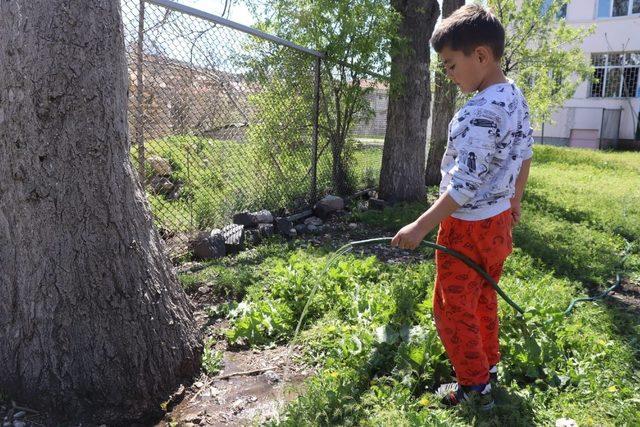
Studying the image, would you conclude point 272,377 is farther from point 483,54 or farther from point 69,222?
point 483,54

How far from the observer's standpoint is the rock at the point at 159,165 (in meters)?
4.48

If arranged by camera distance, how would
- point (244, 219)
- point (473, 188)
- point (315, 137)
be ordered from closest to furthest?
point (473, 188)
point (244, 219)
point (315, 137)

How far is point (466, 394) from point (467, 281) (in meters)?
0.56

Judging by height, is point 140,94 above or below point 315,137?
above

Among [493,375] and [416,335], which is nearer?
[493,375]

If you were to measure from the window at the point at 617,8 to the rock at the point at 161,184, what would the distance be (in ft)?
84.3

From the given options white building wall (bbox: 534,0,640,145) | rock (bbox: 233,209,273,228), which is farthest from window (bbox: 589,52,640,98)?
rock (bbox: 233,209,273,228)

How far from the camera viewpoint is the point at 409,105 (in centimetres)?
714

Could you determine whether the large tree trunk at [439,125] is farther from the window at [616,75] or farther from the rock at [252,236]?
the window at [616,75]

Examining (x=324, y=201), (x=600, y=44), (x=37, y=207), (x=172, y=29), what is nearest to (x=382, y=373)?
(x=37, y=207)

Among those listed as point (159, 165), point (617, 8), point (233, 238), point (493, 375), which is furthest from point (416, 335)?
point (617, 8)

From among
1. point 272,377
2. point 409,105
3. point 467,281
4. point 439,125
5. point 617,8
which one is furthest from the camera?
point 617,8

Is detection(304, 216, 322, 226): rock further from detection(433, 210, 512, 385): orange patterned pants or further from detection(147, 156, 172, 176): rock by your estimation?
detection(433, 210, 512, 385): orange patterned pants

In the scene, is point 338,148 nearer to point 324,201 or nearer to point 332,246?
point 324,201
